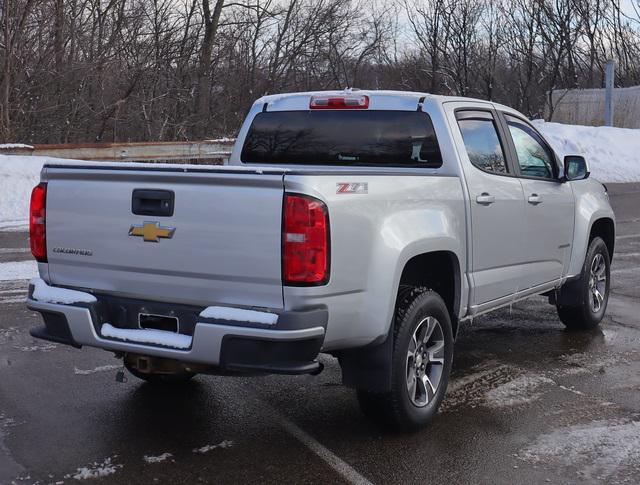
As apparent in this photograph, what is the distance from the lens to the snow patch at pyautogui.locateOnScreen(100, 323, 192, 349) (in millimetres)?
4055

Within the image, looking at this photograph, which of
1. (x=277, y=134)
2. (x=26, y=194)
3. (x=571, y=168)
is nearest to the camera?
(x=277, y=134)

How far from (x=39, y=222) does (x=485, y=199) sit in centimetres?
273

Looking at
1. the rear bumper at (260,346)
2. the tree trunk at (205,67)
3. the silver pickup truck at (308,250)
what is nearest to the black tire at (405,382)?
the silver pickup truck at (308,250)

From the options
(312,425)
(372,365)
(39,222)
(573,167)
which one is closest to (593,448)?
(372,365)

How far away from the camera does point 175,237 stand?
411 cm

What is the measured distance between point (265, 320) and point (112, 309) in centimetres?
96

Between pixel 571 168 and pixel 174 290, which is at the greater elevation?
pixel 571 168

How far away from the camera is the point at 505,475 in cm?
418

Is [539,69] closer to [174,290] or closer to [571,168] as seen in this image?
[571,168]

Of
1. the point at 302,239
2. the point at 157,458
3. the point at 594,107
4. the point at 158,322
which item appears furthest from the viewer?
the point at 594,107

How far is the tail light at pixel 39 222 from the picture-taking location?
4.55 metres

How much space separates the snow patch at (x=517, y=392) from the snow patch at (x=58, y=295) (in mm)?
2586

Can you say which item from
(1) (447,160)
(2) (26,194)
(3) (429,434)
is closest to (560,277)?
(1) (447,160)

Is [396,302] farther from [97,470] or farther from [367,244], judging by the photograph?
[97,470]
